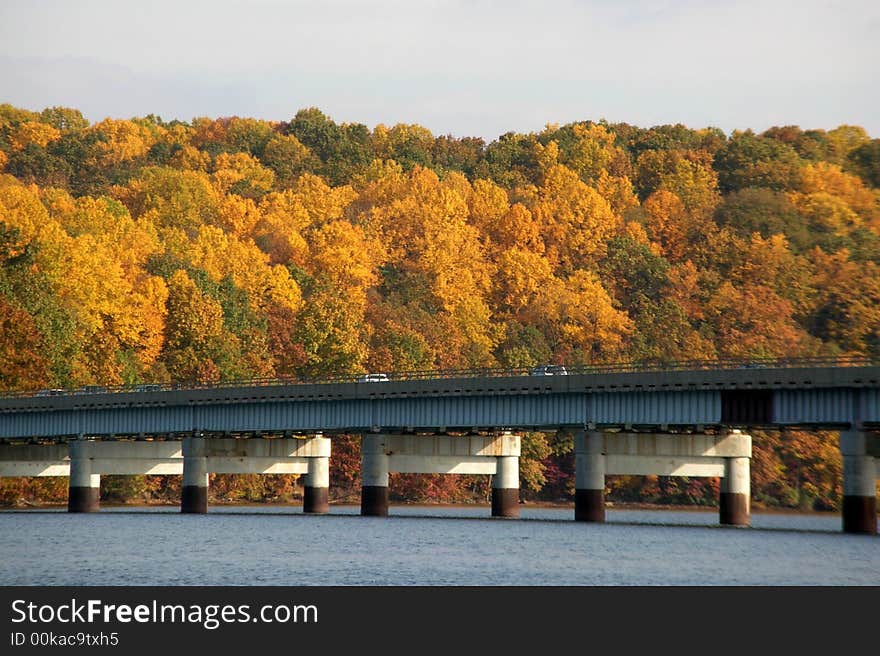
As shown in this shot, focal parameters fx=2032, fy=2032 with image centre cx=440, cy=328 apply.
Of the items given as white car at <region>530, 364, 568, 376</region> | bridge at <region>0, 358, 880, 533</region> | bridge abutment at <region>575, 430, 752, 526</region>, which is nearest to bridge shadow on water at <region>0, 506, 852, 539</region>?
bridge at <region>0, 358, 880, 533</region>

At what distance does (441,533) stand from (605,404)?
507 inches

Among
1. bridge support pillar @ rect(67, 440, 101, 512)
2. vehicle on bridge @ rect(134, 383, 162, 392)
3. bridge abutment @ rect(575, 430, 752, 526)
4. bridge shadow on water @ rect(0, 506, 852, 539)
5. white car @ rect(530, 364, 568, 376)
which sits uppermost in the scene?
white car @ rect(530, 364, 568, 376)

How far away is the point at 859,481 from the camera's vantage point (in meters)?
108

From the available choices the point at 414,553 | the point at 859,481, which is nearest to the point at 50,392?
the point at 414,553

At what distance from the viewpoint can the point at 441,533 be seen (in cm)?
11269

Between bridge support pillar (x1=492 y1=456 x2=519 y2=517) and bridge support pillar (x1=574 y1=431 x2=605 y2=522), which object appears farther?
bridge support pillar (x1=492 y1=456 x2=519 y2=517)

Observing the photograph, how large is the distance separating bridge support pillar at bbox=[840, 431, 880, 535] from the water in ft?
6.01

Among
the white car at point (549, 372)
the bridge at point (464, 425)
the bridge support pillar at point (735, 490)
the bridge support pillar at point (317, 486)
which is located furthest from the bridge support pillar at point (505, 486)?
the bridge support pillar at point (735, 490)

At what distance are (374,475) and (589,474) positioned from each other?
17.0m

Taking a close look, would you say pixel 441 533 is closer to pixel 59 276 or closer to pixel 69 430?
pixel 69 430

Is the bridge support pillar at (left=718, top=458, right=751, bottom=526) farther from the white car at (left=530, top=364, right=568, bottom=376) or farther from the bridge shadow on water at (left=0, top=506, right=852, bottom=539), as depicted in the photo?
the white car at (left=530, top=364, right=568, bottom=376)

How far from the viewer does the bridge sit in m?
109

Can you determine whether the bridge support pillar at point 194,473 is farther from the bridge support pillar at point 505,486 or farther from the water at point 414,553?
the bridge support pillar at point 505,486
